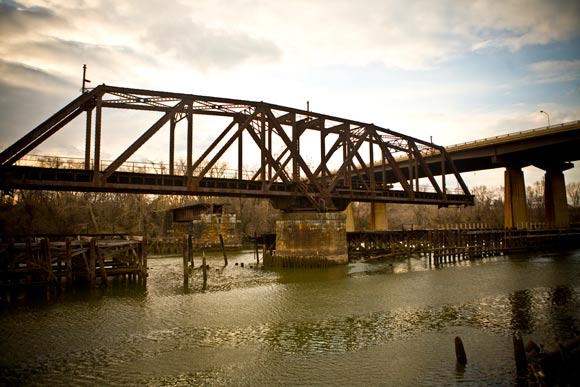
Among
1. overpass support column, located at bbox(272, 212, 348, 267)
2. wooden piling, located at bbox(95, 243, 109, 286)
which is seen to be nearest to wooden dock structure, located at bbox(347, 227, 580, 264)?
overpass support column, located at bbox(272, 212, 348, 267)

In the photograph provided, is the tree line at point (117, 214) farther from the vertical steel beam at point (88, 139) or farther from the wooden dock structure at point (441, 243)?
the vertical steel beam at point (88, 139)

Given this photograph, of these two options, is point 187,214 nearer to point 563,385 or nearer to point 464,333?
point 464,333

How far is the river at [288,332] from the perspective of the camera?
9859 mm

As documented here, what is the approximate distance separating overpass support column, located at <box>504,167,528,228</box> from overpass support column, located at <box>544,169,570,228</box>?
3533mm

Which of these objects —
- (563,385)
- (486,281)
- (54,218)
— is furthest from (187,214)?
(563,385)

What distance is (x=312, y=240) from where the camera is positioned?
31.1 meters

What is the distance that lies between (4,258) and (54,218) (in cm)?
2885

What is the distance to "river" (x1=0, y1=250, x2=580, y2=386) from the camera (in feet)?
32.3

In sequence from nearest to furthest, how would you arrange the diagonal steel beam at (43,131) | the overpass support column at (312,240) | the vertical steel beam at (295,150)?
1. the diagonal steel beam at (43,131)
2. the vertical steel beam at (295,150)
3. the overpass support column at (312,240)

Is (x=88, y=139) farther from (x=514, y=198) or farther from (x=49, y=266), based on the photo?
(x=514, y=198)

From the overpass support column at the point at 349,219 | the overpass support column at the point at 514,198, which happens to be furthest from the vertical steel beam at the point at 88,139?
the overpass support column at the point at 514,198

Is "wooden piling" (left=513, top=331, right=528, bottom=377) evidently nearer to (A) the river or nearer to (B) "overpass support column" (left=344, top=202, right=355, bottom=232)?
(A) the river

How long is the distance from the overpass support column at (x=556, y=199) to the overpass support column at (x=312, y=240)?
3338cm

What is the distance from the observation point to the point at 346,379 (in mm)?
9508
